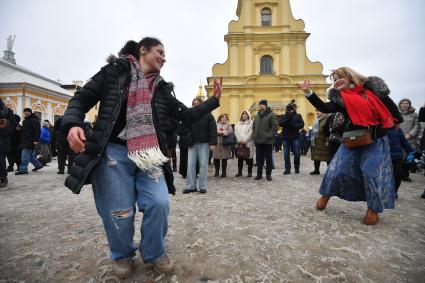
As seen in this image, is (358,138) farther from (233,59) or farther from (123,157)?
(233,59)

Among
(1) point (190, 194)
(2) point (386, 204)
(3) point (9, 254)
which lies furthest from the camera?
(1) point (190, 194)

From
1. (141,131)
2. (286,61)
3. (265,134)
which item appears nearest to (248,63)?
(286,61)

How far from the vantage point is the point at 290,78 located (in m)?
26.9

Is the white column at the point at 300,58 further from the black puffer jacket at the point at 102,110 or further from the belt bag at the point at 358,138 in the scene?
the black puffer jacket at the point at 102,110

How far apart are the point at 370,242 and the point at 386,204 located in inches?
29.4

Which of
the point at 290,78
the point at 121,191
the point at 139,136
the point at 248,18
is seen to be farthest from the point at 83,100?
the point at 248,18

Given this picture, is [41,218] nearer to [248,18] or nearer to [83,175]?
[83,175]

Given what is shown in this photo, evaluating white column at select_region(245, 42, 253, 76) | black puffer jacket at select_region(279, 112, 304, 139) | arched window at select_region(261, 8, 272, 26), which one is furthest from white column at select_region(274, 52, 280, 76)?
black puffer jacket at select_region(279, 112, 304, 139)

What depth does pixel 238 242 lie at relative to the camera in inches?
103

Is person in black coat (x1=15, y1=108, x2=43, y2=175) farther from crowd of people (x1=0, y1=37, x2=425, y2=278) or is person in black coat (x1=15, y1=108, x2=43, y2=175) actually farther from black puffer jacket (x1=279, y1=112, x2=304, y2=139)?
black puffer jacket (x1=279, y1=112, x2=304, y2=139)

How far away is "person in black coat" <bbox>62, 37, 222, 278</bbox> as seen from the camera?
1773 millimetres

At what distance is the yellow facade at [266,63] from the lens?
26938 mm

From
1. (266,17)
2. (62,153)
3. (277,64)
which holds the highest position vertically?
(266,17)

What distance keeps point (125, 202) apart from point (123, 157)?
1.07ft
